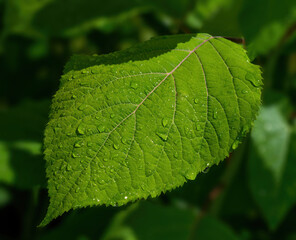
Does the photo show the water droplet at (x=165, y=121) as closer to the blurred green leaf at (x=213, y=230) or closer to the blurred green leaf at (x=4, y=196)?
the blurred green leaf at (x=213, y=230)

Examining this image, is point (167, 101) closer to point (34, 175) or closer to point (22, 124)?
point (34, 175)

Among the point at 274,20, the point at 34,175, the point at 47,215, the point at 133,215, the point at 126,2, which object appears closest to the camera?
the point at 47,215

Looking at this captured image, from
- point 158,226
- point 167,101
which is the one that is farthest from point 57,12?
point 167,101

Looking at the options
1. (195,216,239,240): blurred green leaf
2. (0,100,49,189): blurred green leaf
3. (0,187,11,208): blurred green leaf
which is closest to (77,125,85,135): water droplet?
(0,100,49,189): blurred green leaf

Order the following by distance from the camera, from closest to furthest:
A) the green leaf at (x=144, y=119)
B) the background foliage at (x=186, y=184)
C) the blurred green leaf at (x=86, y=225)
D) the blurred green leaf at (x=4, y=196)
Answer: the green leaf at (x=144, y=119), the background foliage at (x=186, y=184), the blurred green leaf at (x=86, y=225), the blurred green leaf at (x=4, y=196)

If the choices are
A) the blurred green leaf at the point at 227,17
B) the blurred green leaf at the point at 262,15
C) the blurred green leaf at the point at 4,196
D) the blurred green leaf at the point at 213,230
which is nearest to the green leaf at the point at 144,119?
the blurred green leaf at the point at 262,15

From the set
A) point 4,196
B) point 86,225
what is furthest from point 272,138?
point 4,196

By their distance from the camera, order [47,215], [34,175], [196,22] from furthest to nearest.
→ 1. [196,22]
2. [34,175]
3. [47,215]
